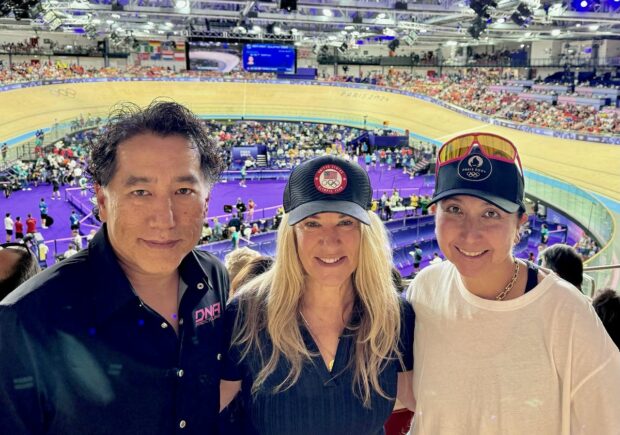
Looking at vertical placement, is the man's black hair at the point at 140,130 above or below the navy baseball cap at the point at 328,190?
above

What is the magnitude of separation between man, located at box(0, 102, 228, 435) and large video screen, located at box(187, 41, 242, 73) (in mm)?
35064

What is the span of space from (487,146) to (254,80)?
49.1 metres

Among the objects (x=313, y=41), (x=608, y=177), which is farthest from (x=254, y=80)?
(x=608, y=177)

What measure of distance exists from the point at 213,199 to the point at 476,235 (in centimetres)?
2257

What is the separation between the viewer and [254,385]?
1.98 metres

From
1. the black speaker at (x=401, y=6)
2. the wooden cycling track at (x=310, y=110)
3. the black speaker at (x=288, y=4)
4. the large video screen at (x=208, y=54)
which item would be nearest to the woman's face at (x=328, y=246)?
the black speaker at (x=288, y=4)

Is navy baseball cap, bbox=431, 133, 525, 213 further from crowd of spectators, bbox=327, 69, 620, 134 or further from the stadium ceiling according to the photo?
crowd of spectators, bbox=327, 69, 620, 134

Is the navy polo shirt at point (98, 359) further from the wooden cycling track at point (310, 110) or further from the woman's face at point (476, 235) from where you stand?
the wooden cycling track at point (310, 110)

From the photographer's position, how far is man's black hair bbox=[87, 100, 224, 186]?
1.76 meters

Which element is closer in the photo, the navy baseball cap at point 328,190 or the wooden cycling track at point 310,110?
the navy baseball cap at point 328,190

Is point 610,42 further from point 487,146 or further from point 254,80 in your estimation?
point 487,146

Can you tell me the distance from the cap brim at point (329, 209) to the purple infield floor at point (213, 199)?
14.1 meters

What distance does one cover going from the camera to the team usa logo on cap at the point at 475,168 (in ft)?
6.38

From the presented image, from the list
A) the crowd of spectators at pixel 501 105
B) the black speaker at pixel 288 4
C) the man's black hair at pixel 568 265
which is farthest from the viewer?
the crowd of spectators at pixel 501 105
